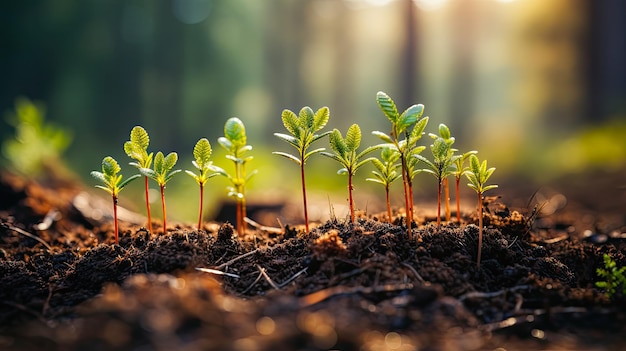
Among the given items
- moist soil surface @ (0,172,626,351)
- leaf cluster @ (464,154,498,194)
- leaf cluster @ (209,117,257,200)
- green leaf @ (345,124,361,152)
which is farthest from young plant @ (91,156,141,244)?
leaf cluster @ (464,154,498,194)

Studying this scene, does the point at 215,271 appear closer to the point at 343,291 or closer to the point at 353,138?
the point at 343,291

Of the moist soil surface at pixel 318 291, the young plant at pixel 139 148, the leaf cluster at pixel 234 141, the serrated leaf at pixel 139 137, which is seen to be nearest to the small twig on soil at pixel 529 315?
the moist soil surface at pixel 318 291

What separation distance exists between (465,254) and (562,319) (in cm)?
64

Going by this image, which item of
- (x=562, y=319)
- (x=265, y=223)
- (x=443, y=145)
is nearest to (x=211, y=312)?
(x=562, y=319)

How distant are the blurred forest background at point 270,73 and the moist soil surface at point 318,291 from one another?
8003 mm

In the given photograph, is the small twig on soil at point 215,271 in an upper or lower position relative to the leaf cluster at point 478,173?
lower

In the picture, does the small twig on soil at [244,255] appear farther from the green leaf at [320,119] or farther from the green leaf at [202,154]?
the green leaf at [320,119]

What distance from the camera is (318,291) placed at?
7.97 feet

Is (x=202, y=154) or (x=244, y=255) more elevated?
(x=202, y=154)

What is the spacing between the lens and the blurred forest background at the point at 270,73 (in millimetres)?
18953

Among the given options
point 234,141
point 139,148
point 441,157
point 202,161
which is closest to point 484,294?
point 441,157

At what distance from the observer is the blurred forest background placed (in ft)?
62.2

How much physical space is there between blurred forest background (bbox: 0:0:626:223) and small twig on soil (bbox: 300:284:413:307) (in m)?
8.77

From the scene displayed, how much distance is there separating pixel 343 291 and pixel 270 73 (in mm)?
34244
